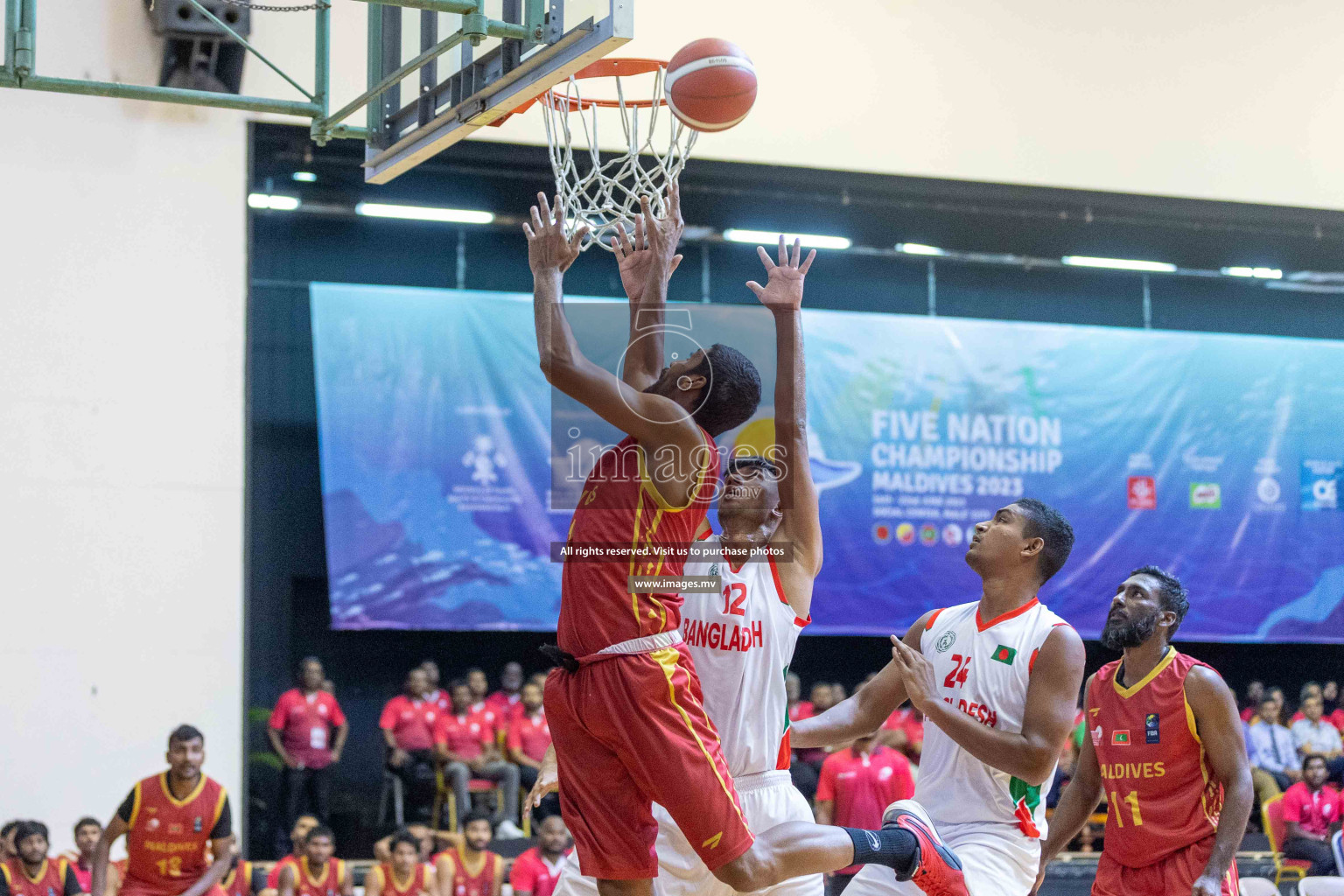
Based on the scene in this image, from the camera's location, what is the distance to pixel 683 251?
14.1 meters

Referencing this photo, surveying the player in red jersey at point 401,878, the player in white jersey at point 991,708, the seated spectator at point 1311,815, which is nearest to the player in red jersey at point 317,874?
the player in red jersey at point 401,878

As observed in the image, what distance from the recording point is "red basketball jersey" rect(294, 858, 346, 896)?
9.47 metres

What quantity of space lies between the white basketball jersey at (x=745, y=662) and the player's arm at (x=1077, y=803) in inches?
46.6

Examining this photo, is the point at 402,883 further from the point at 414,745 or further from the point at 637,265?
the point at 637,265

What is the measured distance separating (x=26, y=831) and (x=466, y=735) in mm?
3783

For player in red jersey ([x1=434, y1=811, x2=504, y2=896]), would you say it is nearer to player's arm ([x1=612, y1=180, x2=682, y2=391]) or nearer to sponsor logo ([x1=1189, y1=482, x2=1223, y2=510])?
player's arm ([x1=612, y1=180, x2=682, y2=391])

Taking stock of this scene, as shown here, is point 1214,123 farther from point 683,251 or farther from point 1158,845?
point 1158,845

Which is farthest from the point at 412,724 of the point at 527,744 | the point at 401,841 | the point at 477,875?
the point at 477,875

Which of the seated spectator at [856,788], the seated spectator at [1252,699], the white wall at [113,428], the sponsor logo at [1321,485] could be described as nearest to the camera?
the seated spectator at [856,788]

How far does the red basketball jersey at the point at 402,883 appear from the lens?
370 inches

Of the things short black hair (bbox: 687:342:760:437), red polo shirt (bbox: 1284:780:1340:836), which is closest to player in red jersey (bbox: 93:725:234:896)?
short black hair (bbox: 687:342:760:437)

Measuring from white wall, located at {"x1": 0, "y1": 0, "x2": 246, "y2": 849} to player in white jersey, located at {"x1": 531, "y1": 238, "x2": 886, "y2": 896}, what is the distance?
22.4ft

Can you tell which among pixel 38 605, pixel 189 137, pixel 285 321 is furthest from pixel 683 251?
pixel 38 605

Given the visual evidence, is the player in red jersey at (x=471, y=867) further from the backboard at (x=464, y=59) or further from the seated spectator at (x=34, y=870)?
the backboard at (x=464, y=59)
